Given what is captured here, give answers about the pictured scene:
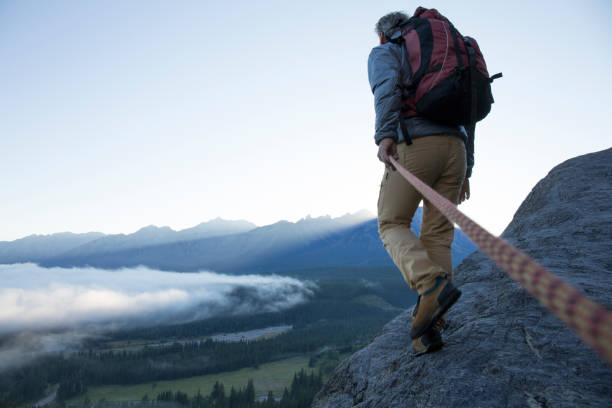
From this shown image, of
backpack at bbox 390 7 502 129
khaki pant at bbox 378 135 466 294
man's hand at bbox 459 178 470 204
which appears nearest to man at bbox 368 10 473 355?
khaki pant at bbox 378 135 466 294

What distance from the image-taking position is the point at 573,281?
4531mm

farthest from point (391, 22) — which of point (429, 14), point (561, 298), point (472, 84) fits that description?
point (561, 298)

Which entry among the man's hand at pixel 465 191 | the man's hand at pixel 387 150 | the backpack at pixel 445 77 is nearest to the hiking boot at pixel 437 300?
the man's hand at pixel 387 150

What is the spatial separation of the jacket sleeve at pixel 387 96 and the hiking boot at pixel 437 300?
173cm

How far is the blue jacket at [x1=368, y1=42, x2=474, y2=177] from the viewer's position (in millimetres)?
3875

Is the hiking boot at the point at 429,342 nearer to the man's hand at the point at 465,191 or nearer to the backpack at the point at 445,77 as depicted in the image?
the man's hand at the point at 465,191

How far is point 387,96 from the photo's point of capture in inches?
154

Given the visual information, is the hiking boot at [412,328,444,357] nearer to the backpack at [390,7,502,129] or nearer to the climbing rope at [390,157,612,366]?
the climbing rope at [390,157,612,366]

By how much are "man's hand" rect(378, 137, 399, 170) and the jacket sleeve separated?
5cm

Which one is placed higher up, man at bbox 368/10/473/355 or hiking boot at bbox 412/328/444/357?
man at bbox 368/10/473/355

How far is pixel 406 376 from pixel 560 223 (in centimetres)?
691

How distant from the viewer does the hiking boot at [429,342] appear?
3.86 m

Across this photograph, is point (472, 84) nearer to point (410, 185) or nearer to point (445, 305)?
point (410, 185)

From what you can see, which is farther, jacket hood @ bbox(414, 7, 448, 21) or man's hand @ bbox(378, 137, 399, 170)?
jacket hood @ bbox(414, 7, 448, 21)
